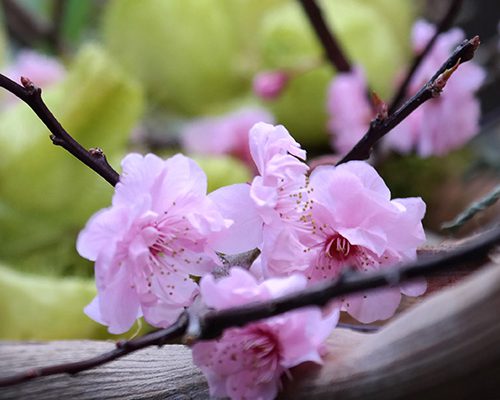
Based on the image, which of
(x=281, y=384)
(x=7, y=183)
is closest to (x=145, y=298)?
(x=281, y=384)

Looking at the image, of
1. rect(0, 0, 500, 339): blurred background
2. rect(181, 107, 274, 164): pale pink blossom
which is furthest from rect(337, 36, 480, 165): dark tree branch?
rect(181, 107, 274, 164): pale pink blossom

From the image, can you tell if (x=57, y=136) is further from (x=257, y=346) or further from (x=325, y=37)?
(x=325, y=37)

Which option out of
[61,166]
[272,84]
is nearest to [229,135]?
[272,84]

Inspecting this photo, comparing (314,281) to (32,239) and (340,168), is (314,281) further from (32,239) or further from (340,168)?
(32,239)

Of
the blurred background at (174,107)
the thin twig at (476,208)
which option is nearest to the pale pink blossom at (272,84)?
the blurred background at (174,107)

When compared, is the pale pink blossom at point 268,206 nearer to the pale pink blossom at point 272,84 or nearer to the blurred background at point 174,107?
the blurred background at point 174,107

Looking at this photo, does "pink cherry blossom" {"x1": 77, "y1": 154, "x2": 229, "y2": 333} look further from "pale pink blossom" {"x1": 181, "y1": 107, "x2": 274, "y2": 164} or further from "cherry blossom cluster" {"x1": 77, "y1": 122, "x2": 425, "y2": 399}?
"pale pink blossom" {"x1": 181, "y1": 107, "x2": 274, "y2": 164}
